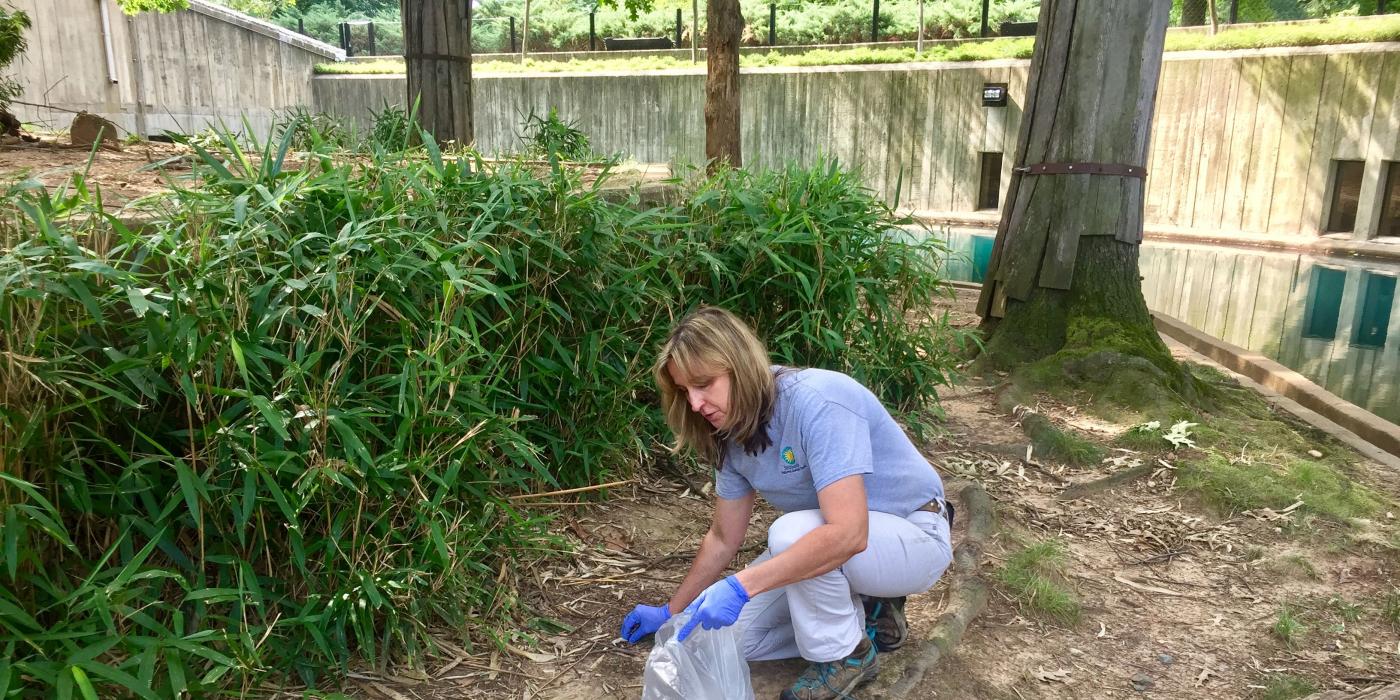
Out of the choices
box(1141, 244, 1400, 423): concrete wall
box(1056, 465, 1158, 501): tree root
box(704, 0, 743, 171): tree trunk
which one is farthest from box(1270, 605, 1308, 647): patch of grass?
box(704, 0, 743, 171): tree trunk

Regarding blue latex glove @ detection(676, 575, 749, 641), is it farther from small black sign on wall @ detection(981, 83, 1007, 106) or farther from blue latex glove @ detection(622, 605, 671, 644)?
small black sign on wall @ detection(981, 83, 1007, 106)

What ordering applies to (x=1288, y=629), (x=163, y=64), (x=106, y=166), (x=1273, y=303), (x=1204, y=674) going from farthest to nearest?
(x=163, y=64)
(x=1273, y=303)
(x=106, y=166)
(x=1288, y=629)
(x=1204, y=674)

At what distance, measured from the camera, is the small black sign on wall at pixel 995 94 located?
54.7ft

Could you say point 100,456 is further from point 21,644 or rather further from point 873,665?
point 873,665

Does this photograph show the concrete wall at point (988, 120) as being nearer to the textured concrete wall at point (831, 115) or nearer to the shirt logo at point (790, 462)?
the textured concrete wall at point (831, 115)

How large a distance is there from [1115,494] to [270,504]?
2.87 m

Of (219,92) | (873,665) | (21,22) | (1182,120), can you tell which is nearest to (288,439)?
(873,665)

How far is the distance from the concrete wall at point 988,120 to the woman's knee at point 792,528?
930 centimetres

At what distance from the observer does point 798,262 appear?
11.3 feet

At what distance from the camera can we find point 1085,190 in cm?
466

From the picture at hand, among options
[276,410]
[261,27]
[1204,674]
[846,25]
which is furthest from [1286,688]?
[261,27]

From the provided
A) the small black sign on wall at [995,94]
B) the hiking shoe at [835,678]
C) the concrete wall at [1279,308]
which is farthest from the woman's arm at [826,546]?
the small black sign on wall at [995,94]

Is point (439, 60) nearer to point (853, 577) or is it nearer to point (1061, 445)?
point (1061, 445)

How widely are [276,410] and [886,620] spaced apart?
1467mm
